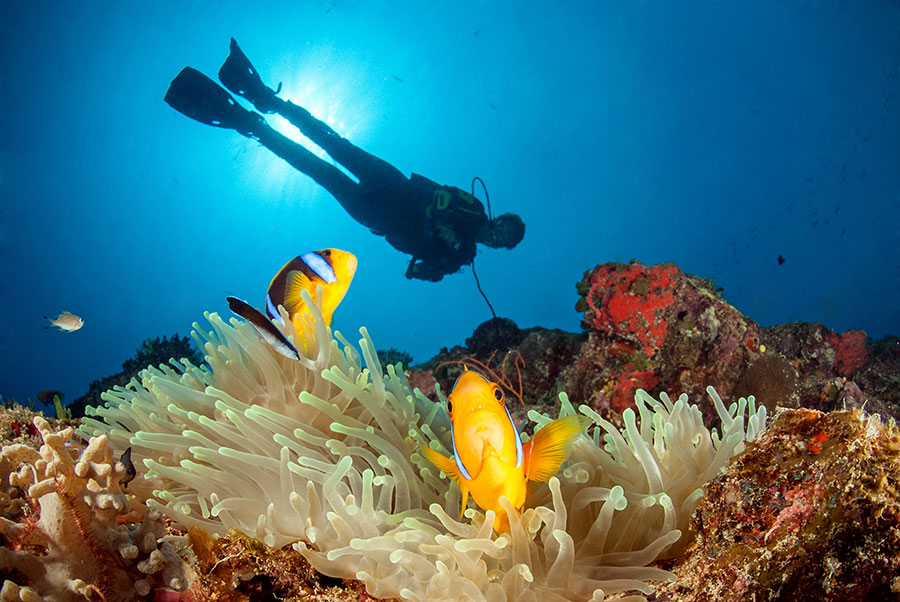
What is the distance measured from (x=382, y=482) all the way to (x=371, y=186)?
10.0 meters

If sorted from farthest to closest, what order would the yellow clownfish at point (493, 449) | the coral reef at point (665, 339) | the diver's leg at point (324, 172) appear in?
the diver's leg at point (324, 172), the coral reef at point (665, 339), the yellow clownfish at point (493, 449)

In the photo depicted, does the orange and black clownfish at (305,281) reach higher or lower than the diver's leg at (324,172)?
lower

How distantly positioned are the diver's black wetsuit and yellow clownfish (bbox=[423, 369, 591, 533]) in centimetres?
924

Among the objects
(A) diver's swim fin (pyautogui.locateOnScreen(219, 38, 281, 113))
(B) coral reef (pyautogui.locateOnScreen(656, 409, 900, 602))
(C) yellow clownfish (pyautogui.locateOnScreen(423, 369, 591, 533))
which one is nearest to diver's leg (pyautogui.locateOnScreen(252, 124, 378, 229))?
(A) diver's swim fin (pyautogui.locateOnScreen(219, 38, 281, 113))

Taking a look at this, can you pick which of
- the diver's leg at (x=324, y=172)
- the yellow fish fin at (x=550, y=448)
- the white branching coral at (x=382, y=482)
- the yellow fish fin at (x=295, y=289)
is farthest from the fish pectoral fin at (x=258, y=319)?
the diver's leg at (x=324, y=172)

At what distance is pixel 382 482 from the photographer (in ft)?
4.58

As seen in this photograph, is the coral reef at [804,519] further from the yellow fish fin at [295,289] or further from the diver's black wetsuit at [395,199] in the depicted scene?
the diver's black wetsuit at [395,199]

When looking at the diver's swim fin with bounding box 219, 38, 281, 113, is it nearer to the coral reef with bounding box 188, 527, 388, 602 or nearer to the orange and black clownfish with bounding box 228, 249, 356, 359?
the orange and black clownfish with bounding box 228, 249, 356, 359

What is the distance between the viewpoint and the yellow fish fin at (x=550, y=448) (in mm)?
1262

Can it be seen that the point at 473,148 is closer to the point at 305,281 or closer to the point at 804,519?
the point at 305,281

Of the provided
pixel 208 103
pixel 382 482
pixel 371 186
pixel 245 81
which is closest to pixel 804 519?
pixel 382 482

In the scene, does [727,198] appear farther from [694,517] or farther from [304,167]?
[694,517]

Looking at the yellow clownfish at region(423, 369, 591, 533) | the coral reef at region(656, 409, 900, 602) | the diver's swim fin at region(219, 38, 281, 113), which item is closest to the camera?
the coral reef at region(656, 409, 900, 602)

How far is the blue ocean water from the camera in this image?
4231 centimetres
